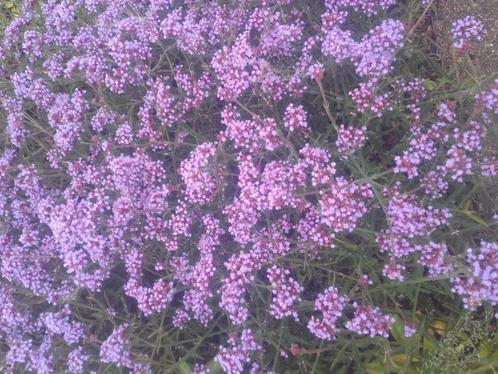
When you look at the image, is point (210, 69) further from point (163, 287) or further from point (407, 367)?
point (407, 367)

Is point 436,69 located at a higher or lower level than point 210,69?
higher

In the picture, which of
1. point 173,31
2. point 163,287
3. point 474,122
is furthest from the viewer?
→ point 173,31

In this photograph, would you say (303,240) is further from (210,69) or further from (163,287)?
(210,69)

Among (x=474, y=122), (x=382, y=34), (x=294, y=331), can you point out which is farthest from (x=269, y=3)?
(x=294, y=331)

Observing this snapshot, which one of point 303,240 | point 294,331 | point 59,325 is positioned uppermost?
point 303,240

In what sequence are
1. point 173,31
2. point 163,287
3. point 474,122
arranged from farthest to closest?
point 173,31 → point 163,287 → point 474,122

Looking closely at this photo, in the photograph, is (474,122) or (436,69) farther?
(436,69)
